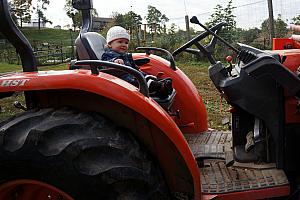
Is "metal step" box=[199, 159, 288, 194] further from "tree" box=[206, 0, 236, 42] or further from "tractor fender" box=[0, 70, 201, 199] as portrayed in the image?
"tree" box=[206, 0, 236, 42]

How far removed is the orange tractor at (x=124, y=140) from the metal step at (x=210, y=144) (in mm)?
215

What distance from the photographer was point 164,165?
1986 millimetres

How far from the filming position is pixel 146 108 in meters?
1.82

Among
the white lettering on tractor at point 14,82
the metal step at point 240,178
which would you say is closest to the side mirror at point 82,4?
the white lettering on tractor at point 14,82

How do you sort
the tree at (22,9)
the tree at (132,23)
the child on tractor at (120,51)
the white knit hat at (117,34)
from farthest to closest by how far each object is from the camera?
the tree at (22,9) < the tree at (132,23) < the white knit hat at (117,34) < the child on tractor at (120,51)

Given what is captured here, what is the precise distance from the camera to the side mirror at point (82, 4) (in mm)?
2703

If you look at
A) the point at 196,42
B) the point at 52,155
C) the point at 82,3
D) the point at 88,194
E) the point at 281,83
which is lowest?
the point at 88,194

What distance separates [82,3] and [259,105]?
1.40 meters

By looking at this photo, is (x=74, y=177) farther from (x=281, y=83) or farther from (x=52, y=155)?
(x=281, y=83)

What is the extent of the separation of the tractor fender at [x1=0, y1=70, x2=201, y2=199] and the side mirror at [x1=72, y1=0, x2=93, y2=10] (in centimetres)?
85

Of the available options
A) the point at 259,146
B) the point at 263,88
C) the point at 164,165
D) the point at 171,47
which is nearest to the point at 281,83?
the point at 263,88

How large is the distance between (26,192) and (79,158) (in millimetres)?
500

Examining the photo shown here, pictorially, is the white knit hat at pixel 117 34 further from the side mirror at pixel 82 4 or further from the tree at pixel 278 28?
the tree at pixel 278 28

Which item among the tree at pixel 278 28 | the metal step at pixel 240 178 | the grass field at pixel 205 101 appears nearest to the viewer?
the metal step at pixel 240 178
